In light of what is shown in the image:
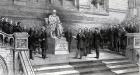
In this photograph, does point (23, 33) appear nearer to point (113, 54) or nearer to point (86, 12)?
point (86, 12)

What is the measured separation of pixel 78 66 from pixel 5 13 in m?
2.44

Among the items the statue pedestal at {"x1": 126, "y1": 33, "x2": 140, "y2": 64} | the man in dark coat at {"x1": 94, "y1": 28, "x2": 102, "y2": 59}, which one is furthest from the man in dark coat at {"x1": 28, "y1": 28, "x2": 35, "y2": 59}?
the statue pedestal at {"x1": 126, "y1": 33, "x2": 140, "y2": 64}

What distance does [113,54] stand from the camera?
6.82 meters

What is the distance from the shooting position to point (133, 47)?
22.9 ft

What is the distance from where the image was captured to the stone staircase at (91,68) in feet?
18.8

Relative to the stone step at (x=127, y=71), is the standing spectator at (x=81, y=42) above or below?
above

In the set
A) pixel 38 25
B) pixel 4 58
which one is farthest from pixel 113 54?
pixel 4 58

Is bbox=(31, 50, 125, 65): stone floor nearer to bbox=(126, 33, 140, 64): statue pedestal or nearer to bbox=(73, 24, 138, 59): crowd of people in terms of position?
bbox=(73, 24, 138, 59): crowd of people

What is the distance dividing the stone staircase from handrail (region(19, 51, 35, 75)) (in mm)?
155

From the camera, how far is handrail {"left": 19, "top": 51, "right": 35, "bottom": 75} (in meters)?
5.35

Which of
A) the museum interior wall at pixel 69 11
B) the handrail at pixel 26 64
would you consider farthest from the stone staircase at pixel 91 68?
the museum interior wall at pixel 69 11

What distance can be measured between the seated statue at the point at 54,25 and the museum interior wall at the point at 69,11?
0.13 m

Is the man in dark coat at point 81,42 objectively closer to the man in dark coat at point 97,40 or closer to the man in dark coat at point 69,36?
the man in dark coat at point 69,36

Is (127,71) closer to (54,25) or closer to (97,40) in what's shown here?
(97,40)
